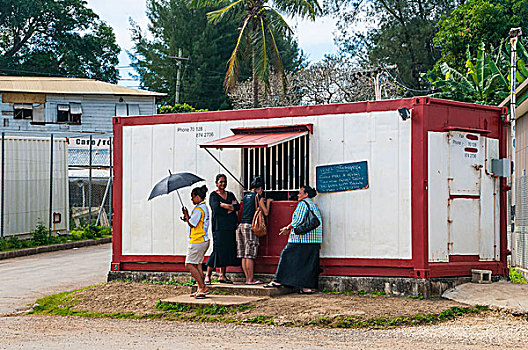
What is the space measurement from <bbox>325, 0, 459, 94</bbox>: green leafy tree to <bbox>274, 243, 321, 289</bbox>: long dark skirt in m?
30.9

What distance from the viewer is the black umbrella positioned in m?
11.1

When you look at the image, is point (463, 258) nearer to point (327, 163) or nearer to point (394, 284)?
point (394, 284)

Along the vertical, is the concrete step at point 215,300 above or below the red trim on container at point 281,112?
below

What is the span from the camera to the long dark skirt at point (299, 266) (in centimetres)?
1116

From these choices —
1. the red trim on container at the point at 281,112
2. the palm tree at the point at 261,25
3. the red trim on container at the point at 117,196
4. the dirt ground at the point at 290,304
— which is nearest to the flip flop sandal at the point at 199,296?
the dirt ground at the point at 290,304

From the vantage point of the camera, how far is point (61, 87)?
37219 mm

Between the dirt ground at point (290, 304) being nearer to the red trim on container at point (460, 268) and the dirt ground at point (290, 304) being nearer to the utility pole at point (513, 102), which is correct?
the red trim on container at point (460, 268)

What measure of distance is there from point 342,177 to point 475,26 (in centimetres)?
2263

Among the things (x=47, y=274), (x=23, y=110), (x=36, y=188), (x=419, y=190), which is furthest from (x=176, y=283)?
(x=23, y=110)

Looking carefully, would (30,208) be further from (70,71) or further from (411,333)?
(70,71)

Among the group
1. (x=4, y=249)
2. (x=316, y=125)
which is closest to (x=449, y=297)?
(x=316, y=125)

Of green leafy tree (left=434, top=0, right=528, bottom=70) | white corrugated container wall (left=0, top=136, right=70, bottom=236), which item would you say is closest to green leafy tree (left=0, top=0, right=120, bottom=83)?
green leafy tree (left=434, top=0, right=528, bottom=70)

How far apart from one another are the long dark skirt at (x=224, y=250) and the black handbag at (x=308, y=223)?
1.21 m

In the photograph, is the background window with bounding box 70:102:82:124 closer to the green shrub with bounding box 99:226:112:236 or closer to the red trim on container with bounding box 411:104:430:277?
the green shrub with bounding box 99:226:112:236
